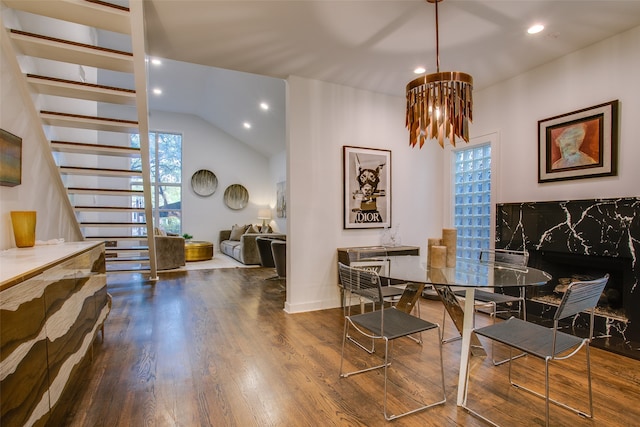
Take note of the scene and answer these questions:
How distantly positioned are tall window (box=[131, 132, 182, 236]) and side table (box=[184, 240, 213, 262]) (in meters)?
1.67

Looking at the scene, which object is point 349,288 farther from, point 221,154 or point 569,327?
point 221,154

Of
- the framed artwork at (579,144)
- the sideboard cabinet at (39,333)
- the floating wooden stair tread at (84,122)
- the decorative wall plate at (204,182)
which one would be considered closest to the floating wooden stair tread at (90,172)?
the floating wooden stair tread at (84,122)

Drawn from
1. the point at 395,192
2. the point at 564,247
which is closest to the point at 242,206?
the point at 395,192

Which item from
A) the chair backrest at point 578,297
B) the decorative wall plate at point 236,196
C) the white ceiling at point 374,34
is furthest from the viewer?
the decorative wall plate at point 236,196

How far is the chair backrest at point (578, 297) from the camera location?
1598 mm

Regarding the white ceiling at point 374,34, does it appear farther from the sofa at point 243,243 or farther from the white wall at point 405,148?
the sofa at point 243,243

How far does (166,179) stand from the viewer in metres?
9.26

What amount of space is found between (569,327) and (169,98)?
891cm

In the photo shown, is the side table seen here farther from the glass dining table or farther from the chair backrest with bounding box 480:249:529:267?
the chair backrest with bounding box 480:249:529:267

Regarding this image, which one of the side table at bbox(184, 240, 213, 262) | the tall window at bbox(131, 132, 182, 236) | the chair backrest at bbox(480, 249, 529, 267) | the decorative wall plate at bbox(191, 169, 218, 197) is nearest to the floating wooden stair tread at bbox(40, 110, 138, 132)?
the chair backrest at bbox(480, 249, 529, 267)

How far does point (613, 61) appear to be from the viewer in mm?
2912

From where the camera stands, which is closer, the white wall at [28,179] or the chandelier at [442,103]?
the chandelier at [442,103]

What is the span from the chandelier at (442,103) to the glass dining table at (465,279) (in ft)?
3.02

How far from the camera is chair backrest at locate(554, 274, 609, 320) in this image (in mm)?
1598
